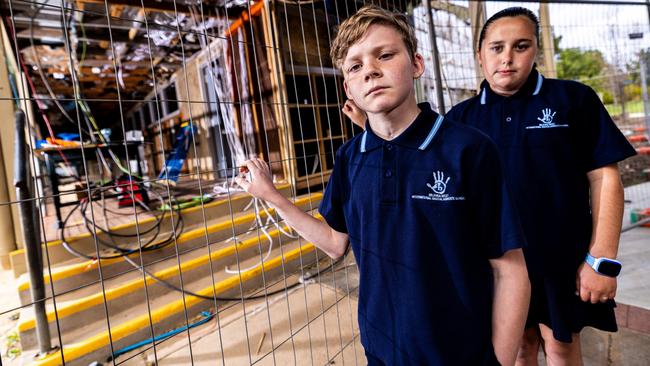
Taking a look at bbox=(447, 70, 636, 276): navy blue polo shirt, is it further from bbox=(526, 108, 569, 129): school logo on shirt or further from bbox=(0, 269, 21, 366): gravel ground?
bbox=(0, 269, 21, 366): gravel ground

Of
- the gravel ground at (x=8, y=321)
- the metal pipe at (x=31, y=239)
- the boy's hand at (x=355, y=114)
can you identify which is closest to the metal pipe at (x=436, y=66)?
the boy's hand at (x=355, y=114)

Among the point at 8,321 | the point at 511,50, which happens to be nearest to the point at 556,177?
the point at 511,50

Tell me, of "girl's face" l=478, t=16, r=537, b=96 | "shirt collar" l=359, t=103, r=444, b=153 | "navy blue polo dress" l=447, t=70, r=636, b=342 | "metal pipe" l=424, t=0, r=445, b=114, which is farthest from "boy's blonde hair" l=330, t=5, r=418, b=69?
"metal pipe" l=424, t=0, r=445, b=114

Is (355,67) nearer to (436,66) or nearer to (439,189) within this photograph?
(439,189)

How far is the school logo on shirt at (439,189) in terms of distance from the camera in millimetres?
720

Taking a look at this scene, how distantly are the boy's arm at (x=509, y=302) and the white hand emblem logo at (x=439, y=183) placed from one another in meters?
0.20

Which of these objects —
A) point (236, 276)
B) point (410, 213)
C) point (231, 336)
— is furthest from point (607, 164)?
point (236, 276)

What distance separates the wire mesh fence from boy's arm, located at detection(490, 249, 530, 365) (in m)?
0.79

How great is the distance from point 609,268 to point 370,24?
3.13ft

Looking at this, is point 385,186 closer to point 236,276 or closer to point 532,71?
point 532,71

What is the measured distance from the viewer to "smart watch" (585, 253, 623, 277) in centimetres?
94

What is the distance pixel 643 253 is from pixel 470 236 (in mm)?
2382

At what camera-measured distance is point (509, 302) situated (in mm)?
720

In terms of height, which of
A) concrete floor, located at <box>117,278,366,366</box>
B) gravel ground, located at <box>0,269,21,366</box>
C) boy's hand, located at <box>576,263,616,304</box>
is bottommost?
concrete floor, located at <box>117,278,366,366</box>
